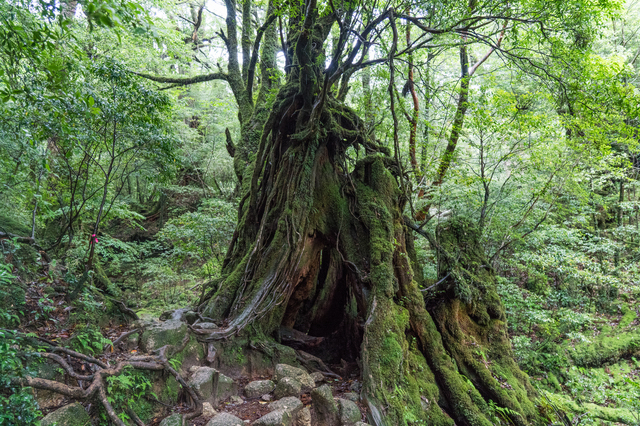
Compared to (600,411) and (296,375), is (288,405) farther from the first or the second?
(600,411)

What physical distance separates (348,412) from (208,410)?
1.34 meters

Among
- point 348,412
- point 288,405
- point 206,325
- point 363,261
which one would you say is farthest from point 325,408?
point 363,261

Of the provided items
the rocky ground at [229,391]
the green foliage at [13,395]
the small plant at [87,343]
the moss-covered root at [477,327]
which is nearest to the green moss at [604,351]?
the moss-covered root at [477,327]

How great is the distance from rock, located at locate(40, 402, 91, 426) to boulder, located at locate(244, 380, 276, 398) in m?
1.54

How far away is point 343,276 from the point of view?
5609 mm

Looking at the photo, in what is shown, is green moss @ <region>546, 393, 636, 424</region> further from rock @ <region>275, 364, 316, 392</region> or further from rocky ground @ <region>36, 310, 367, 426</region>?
rock @ <region>275, 364, 316, 392</region>

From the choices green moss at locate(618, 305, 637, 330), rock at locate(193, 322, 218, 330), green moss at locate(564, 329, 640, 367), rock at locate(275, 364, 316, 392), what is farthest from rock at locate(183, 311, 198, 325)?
green moss at locate(618, 305, 637, 330)

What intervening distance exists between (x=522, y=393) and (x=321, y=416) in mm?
2797

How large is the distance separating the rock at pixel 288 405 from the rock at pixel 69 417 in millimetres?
1531

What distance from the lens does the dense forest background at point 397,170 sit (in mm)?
3500

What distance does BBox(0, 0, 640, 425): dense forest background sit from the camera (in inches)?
138

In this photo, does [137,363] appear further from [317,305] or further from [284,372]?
[317,305]

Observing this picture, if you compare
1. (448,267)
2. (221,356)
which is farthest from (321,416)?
(448,267)

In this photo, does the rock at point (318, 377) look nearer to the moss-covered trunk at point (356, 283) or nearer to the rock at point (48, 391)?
the moss-covered trunk at point (356, 283)
